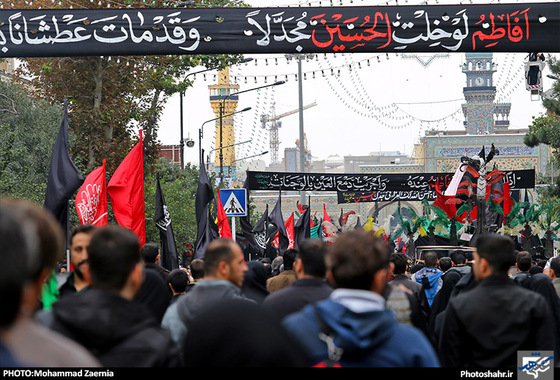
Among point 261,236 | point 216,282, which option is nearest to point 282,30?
point 216,282

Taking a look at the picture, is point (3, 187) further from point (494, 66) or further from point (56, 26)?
point (494, 66)

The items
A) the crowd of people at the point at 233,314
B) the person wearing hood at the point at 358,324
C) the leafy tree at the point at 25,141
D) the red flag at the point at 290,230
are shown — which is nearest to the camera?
the crowd of people at the point at 233,314

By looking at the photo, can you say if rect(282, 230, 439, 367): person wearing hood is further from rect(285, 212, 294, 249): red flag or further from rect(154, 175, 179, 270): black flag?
rect(285, 212, 294, 249): red flag

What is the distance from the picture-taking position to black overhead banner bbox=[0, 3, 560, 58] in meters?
12.5

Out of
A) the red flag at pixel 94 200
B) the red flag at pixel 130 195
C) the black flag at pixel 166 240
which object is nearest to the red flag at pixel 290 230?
the black flag at pixel 166 240

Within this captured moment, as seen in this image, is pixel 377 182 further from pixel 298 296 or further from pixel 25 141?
pixel 298 296

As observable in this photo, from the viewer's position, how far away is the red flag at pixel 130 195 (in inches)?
416

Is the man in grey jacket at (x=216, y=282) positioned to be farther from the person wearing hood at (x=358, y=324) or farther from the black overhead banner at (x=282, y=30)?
the black overhead banner at (x=282, y=30)

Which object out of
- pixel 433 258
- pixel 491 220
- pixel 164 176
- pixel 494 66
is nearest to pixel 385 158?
pixel 494 66

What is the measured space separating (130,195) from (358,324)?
26.5ft

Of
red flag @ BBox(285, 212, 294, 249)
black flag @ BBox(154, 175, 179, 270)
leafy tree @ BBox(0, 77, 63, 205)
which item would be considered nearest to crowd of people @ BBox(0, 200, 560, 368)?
black flag @ BBox(154, 175, 179, 270)

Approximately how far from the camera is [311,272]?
4.86 m

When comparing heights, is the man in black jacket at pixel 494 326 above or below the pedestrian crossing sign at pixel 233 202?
below

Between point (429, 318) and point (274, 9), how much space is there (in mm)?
5981
